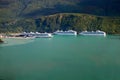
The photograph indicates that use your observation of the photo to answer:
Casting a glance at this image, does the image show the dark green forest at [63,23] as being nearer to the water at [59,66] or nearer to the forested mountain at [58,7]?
the forested mountain at [58,7]

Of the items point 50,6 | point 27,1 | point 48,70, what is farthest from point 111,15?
point 48,70

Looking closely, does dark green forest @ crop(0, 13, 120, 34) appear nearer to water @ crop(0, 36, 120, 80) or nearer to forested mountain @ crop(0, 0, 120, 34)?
forested mountain @ crop(0, 0, 120, 34)

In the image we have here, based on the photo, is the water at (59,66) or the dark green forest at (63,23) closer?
the water at (59,66)

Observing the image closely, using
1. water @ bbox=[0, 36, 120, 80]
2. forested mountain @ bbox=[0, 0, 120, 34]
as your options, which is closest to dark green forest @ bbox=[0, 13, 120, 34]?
forested mountain @ bbox=[0, 0, 120, 34]

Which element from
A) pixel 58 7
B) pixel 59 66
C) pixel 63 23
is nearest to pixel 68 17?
pixel 63 23

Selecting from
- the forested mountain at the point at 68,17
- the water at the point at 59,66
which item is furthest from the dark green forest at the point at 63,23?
the water at the point at 59,66

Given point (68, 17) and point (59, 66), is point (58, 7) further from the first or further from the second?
point (59, 66)

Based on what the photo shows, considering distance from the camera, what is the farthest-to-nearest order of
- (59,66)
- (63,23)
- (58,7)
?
(58,7)
(63,23)
(59,66)

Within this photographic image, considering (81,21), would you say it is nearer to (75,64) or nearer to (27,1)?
(27,1)
